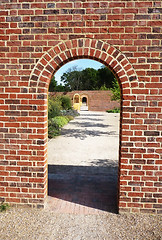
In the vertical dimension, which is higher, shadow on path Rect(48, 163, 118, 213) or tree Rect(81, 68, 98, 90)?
tree Rect(81, 68, 98, 90)

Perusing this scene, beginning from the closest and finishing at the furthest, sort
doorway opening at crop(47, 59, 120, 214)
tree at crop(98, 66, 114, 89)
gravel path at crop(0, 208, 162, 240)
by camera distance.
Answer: gravel path at crop(0, 208, 162, 240)
doorway opening at crop(47, 59, 120, 214)
tree at crop(98, 66, 114, 89)

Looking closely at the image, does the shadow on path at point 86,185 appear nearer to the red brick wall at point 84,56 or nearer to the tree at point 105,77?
the red brick wall at point 84,56

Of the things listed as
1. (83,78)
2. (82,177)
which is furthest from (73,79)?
(82,177)

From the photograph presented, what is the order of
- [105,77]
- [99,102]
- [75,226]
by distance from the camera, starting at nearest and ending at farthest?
[75,226], [99,102], [105,77]

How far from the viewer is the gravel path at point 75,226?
2.59 m

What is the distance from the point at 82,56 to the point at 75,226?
8.39 feet

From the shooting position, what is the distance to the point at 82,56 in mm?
2996

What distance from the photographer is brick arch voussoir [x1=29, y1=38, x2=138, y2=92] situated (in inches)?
114

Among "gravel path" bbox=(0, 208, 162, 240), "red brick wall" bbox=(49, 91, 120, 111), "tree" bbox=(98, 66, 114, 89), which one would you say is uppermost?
"tree" bbox=(98, 66, 114, 89)

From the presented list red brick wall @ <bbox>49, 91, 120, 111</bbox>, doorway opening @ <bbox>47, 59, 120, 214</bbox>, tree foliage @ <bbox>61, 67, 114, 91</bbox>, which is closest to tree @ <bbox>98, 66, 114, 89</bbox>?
tree foliage @ <bbox>61, 67, 114, 91</bbox>

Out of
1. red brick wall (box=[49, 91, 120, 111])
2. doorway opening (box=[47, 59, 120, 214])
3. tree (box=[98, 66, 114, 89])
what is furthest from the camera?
tree (box=[98, 66, 114, 89])

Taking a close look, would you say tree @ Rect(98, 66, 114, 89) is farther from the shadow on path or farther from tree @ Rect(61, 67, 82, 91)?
the shadow on path

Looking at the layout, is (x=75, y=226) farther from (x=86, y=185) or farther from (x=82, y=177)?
(x=82, y=177)

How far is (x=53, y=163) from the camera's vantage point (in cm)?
571
